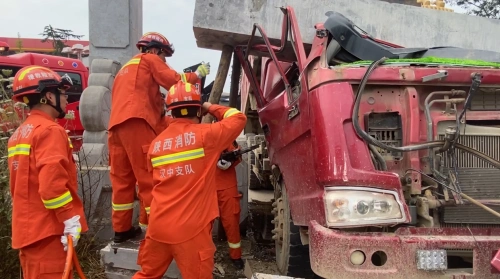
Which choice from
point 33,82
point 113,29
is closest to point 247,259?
point 33,82

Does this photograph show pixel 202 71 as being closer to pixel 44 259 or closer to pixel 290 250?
pixel 290 250

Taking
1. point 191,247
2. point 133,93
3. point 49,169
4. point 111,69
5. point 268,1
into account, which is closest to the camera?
point 49,169

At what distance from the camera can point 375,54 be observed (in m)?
3.19

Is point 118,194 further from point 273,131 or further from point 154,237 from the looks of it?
point 273,131

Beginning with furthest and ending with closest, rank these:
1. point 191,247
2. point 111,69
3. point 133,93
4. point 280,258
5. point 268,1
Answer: point 111,69, point 268,1, point 133,93, point 280,258, point 191,247

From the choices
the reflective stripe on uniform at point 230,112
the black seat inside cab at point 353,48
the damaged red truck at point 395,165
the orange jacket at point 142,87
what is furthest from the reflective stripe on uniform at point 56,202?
the black seat inside cab at point 353,48

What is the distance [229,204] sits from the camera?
14.1ft

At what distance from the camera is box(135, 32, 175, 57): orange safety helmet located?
4.16m

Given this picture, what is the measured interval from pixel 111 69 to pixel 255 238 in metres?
2.73

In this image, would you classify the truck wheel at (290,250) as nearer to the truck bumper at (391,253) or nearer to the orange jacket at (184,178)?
the orange jacket at (184,178)

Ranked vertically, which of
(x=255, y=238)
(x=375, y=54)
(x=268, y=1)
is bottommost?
(x=255, y=238)

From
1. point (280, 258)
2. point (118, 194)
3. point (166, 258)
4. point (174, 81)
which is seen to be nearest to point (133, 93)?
point (174, 81)

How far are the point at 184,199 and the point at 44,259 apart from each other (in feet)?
3.13

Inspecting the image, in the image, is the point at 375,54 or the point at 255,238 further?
the point at 255,238
